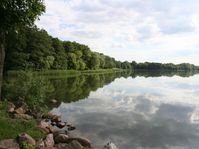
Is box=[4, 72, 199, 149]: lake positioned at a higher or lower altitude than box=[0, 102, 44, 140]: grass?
lower

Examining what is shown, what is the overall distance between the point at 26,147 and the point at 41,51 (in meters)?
71.9

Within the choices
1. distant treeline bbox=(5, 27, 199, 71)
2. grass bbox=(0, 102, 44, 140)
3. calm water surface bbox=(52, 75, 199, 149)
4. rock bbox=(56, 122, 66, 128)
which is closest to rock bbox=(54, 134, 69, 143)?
grass bbox=(0, 102, 44, 140)

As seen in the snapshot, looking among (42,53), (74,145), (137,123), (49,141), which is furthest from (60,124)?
(42,53)

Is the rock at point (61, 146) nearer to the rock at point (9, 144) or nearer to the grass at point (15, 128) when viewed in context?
the grass at point (15, 128)

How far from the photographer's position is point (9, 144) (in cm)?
1555

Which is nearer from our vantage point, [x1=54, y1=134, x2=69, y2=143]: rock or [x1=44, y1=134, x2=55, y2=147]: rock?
[x1=44, y1=134, x2=55, y2=147]: rock

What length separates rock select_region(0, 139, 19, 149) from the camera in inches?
598

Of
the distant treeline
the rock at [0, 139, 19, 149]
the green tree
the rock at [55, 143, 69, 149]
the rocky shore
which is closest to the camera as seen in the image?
the rock at [0, 139, 19, 149]

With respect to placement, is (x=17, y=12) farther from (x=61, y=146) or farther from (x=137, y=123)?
(x=137, y=123)

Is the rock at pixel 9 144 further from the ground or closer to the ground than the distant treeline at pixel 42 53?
closer to the ground

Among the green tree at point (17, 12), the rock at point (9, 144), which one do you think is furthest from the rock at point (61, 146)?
the green tree at point (17, 12)

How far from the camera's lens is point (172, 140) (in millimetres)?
23672

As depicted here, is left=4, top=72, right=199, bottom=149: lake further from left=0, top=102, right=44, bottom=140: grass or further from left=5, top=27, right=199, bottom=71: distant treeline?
left=5, top=27, right=199, bottom=71: distant treeline

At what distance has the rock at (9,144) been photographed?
15.2 metres
